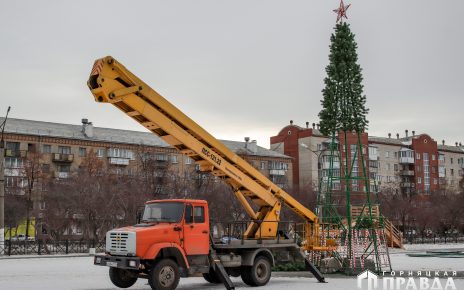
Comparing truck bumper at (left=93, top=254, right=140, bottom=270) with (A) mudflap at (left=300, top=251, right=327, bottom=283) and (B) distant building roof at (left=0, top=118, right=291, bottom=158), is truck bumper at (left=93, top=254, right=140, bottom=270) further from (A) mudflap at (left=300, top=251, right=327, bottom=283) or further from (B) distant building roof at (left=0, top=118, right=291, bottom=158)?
(B) distant building roof at (left=0, top=118, right=291, bottom=158)

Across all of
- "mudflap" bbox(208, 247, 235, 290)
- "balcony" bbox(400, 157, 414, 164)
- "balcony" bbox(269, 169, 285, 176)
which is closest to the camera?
"mudflap" bbox(208, 247, 235, 290)

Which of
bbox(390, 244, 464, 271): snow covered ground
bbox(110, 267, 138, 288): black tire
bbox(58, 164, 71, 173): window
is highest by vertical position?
bbox(58, 164, 71, 173): window

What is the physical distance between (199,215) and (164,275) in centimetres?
231

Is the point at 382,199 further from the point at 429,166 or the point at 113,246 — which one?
the point at 113,246

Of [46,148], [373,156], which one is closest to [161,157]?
[46,148]

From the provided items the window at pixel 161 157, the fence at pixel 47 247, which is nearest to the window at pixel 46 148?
the window at pixel 161 157

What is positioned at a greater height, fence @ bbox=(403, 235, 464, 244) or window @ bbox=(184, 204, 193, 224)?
window @ bbox=(184, 204, 193, 224)

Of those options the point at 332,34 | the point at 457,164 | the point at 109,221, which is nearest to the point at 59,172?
the point at 109,221

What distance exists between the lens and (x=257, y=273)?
19562mm

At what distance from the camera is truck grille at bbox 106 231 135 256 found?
16922 mm

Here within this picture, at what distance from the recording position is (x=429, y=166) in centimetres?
11869

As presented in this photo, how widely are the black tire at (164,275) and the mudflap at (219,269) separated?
1466 mm

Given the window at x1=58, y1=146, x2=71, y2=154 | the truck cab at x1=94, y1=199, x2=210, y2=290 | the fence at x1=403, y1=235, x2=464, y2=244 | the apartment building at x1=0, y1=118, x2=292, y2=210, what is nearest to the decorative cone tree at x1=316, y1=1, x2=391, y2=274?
the truck cab at x1=94, y1=199, x2=210, y2=290

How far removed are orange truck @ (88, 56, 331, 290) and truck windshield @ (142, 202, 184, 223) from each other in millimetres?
30
